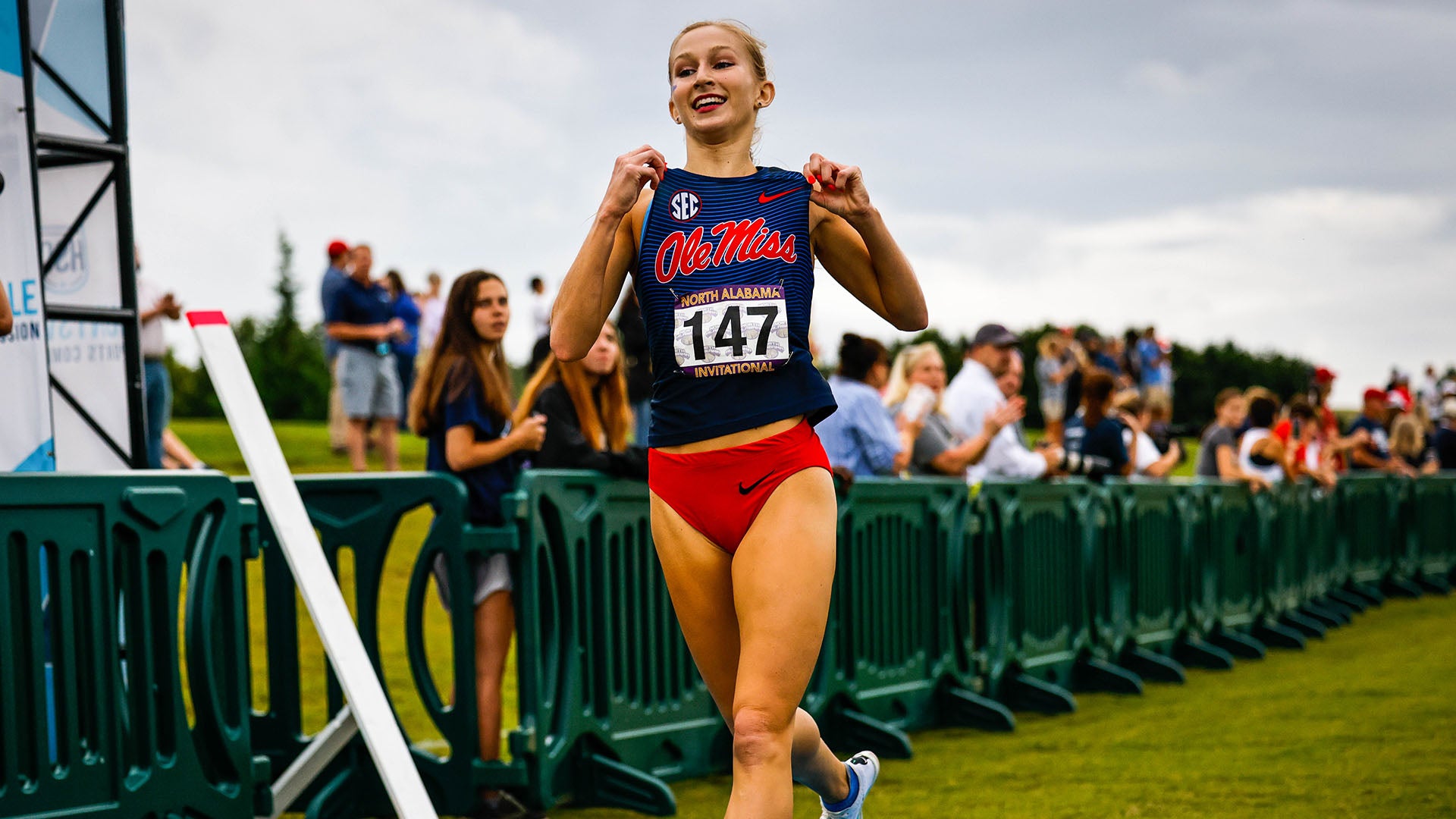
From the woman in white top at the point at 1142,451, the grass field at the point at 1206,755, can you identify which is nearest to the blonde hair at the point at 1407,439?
the woman in white top at the point at 1142,451

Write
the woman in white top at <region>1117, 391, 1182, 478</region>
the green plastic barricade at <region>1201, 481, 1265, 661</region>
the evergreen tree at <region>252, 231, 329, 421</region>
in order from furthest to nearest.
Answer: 1. the evergreen tree at <region>252, 231, 329, 421</region>
2. the woman in white top at <region>1117, 391, 1182, 478</region>
3. the green plastic barricade at <region>1201, 481, 1265, 661</region>

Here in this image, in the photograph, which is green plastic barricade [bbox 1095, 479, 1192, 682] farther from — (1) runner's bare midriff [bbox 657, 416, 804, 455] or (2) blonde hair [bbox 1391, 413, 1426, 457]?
(2) blonde hair [bbox 1391, 413, 1426, 457]

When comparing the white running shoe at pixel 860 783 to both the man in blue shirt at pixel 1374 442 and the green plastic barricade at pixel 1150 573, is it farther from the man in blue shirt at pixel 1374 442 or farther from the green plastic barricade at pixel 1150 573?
the man in blue shirt at pixel 1374 442

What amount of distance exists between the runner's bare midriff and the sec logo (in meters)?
0.53

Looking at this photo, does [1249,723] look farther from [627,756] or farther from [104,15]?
[104,15]

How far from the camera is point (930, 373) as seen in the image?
8727 millimetres

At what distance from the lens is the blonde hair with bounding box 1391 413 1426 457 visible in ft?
65.1

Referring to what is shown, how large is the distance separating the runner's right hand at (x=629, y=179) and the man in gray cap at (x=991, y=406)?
227 inches

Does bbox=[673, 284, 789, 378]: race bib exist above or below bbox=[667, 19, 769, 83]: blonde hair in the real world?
below

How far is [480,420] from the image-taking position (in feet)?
18.8

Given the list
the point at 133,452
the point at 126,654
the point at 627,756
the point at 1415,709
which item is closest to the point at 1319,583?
the point at 1415,709

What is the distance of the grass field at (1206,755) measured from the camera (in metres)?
5.65

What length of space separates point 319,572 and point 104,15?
3.34 m

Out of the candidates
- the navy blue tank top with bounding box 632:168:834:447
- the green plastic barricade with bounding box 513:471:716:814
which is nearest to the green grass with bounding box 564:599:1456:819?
the green plastic barricade with bounding box 513:471:716:814
